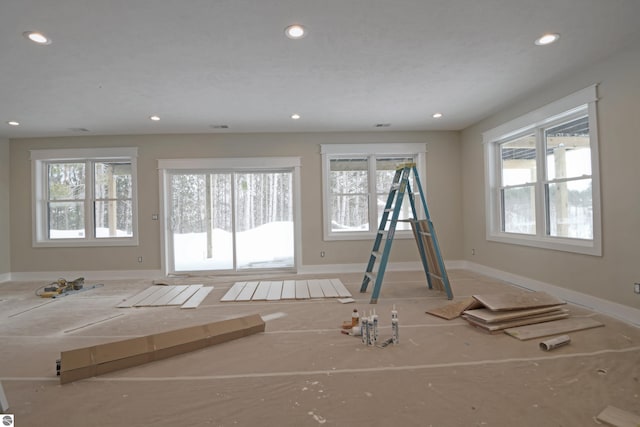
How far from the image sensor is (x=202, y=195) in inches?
231

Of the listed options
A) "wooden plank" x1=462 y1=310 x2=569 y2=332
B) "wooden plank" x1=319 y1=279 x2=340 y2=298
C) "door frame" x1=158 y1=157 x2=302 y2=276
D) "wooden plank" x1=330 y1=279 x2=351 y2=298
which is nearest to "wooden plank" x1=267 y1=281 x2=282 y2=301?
"wooden plank" x1=319 y1=279 x2=340 y2=298

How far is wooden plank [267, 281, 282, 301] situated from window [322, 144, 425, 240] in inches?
60.4

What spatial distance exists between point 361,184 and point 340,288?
2323 millimetres

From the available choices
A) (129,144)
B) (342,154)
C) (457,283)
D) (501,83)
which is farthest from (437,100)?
(129,144)

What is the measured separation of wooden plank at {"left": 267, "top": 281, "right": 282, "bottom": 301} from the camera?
402 cm

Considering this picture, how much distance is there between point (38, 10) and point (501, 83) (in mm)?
4553

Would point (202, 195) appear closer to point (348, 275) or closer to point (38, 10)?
point (348, 275)

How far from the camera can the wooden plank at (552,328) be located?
8.69ft

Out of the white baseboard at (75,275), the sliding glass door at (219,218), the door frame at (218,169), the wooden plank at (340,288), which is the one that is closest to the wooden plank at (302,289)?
the wooden plank at (340,288)

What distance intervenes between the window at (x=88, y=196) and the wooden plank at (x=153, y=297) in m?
1.57

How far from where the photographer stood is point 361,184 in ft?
19.8

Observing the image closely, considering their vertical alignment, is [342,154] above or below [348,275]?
above

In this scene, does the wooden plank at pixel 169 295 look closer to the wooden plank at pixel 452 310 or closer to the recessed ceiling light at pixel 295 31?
the wooden plank at pixel 452 310

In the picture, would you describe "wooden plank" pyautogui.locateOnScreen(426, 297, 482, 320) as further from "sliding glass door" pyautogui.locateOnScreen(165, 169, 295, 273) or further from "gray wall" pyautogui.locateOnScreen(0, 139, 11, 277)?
"gray wall" pyautogui.locateOnScreen(0, 139, 11, 277)
